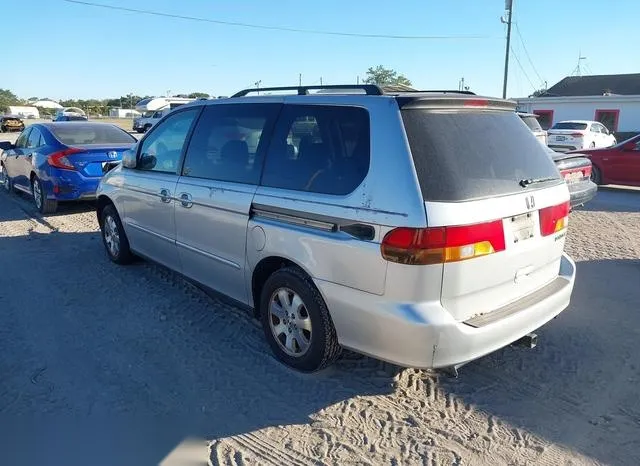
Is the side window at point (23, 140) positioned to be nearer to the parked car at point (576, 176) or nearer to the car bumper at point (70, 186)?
the car bumper at point (70, 186)

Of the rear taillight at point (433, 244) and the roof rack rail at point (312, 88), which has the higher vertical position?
the roof rack rail at point (312, 88)

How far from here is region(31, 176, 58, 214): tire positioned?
27.0ft

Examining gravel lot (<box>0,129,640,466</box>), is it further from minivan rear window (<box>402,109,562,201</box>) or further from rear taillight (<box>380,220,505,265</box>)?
minivan rear window (<box>402,109,562,201</box>)

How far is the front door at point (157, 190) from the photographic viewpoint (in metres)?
4.52

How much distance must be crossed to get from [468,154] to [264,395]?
6.30 feet

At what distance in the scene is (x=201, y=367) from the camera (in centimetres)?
356

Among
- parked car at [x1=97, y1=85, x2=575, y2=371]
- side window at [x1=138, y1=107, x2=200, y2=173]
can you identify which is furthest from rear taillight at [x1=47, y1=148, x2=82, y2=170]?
parked car at [x1=97, y1=85, x2=575, y2=371]

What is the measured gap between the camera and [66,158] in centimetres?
789

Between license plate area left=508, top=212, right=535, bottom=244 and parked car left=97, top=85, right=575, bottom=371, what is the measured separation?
12 mm

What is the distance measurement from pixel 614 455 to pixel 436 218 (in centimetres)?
155

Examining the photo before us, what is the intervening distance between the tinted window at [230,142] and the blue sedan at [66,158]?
3.58m

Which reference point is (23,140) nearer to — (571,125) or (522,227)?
(522,227)

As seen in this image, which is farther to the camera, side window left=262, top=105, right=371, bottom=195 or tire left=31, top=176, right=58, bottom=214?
tire left=31, top=176, right=58, bottom=214

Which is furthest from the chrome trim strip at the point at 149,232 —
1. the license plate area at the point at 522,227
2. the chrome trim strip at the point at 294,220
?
the license plate area at the point at 522,227
